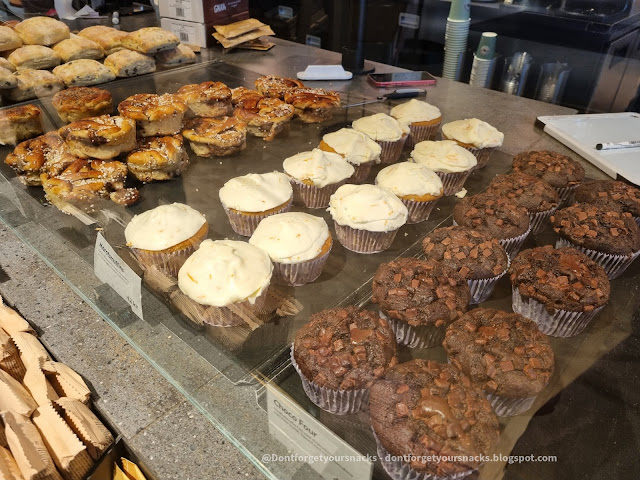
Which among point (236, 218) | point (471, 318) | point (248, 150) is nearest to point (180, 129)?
point (248, 150)

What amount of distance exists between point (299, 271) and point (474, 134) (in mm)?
2046

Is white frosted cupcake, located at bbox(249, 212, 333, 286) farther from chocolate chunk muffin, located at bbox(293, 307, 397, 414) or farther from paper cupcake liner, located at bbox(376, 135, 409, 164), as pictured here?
paper cupcake liner, located at bbox(376, 135, 409, 164)

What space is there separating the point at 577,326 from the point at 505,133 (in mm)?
2344

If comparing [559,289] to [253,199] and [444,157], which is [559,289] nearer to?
[444,157]

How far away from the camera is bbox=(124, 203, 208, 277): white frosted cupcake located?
266 cm

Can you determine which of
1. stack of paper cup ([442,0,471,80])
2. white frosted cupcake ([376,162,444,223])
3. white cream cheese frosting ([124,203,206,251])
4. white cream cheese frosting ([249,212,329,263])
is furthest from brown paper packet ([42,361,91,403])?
stack of paper cup ([442,0,471,80])

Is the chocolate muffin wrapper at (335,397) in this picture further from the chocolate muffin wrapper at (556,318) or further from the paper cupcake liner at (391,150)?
the paper cupcake liner at (391,150)

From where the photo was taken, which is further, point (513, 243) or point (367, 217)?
point (513, 243)

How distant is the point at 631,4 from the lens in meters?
5.63

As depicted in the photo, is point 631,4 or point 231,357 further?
point 631,4

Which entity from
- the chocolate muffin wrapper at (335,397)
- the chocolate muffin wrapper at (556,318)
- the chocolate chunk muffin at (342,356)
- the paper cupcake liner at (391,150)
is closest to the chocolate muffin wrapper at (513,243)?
the chocolate muffin wrapper at (556,318)

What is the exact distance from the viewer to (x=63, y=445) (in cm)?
212

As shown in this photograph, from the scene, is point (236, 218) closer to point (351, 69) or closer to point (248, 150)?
point (248, 150)

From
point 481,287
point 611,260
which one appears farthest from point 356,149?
point 611,260
